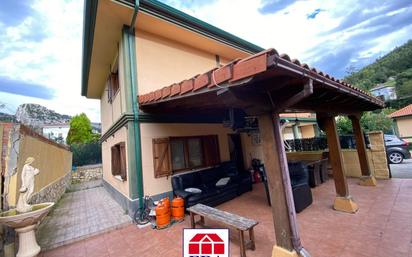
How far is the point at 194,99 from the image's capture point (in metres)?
3.48

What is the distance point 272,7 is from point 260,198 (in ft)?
38.7

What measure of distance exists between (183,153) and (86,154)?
1375 centimetres

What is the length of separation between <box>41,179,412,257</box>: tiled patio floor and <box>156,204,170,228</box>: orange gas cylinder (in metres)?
0.21

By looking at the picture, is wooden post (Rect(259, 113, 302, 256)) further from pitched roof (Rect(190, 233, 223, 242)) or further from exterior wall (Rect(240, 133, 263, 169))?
exterior wall (Rect(240, 133, 263, 169))

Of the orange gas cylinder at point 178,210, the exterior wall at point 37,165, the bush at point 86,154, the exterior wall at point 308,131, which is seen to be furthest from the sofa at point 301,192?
the bush at point 86,154

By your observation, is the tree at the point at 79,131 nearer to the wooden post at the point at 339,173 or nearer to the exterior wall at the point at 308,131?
the exterior wall at the point at 308,131

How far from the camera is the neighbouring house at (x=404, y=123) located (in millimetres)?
15289

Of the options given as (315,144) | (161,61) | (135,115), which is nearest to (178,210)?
(135,115)

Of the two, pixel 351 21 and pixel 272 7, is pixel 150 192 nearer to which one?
pixel 272 7

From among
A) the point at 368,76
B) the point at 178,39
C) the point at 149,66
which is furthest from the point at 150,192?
the point at 368,76

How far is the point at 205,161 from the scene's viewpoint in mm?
6176

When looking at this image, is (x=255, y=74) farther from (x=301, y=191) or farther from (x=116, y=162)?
(x=116, y=162)

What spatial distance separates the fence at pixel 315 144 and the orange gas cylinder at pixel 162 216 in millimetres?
7065

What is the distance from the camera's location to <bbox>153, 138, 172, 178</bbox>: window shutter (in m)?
5.05
